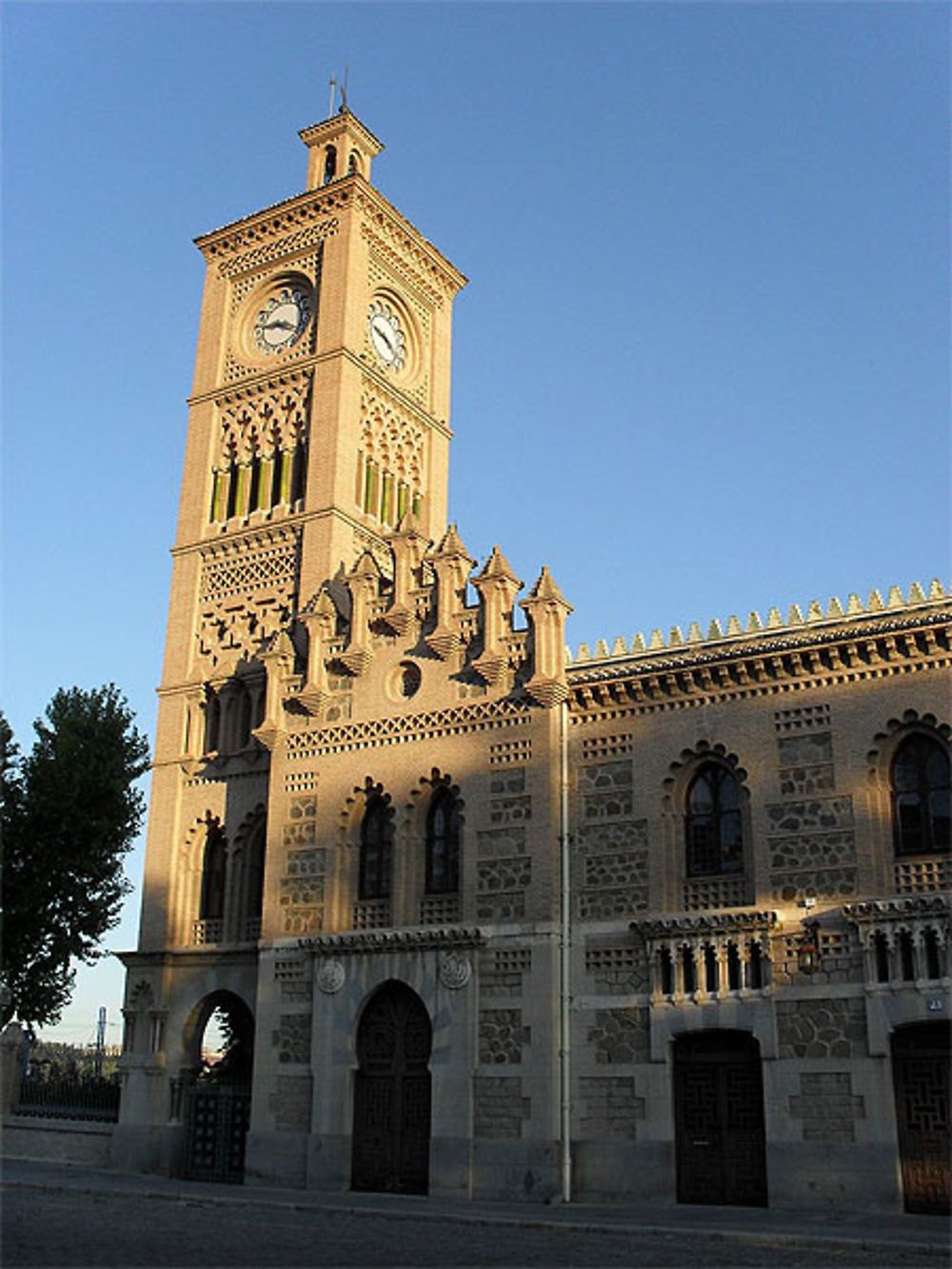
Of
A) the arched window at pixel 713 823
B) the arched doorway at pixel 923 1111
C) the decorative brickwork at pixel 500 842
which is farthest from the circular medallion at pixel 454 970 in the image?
the arched doorway at pixel 923 1111

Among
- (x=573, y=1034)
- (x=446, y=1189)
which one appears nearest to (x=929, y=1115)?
(x=573, y=1034)

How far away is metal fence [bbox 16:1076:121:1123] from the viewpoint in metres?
29.7

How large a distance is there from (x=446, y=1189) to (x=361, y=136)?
2836cm

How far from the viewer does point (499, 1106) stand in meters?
23.4

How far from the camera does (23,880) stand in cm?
3033

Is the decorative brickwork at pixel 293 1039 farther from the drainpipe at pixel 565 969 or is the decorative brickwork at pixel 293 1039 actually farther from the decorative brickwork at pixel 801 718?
the decorative brickwork at pixel 801 718

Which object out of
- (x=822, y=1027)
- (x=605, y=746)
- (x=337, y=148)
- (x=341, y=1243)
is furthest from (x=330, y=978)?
(x=337, y=148)

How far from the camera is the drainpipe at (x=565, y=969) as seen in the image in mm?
22766

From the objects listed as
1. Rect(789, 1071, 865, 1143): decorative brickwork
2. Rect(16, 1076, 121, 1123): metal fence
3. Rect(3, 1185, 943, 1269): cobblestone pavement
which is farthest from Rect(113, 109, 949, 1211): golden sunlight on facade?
Rect(3, 1185, 943, 1269): cobblestone pavement

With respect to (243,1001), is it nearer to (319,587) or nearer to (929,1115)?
(319,587)

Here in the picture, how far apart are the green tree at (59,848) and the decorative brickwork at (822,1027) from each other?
16.9m

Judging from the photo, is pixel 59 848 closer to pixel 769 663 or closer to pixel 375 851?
pixel 375 851

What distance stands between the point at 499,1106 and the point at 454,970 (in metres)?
2.56

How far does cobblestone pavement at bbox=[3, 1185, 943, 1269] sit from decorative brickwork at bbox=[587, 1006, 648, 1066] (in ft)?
12.7
